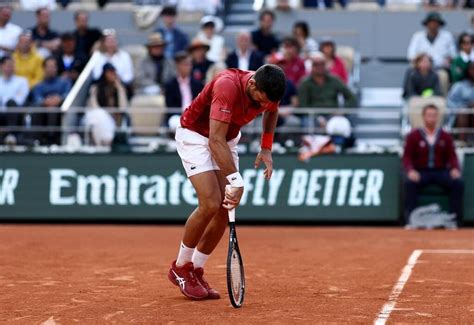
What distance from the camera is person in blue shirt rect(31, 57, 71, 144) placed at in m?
18.3

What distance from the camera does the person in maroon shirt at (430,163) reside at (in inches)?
657

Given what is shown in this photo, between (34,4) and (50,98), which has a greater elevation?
(34,4)

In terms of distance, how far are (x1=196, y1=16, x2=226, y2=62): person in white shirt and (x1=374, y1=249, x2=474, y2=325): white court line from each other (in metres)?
7.66

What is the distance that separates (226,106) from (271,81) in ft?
1.38

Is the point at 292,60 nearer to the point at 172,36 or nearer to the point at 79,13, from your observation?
the point at 172,36

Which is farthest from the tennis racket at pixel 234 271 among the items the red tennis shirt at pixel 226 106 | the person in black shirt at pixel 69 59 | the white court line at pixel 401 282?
the person in black shirt at pixel 69 59

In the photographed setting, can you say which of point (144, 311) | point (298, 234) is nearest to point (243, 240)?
point (298, 234)

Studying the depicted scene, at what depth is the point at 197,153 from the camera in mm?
9094

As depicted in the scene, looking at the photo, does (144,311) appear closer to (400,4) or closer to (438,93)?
(438,93)

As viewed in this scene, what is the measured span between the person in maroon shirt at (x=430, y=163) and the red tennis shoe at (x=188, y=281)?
313 inches

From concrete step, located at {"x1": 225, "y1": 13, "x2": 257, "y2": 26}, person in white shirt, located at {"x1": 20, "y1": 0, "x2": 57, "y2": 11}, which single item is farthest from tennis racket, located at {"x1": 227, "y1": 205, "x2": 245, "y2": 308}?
person in white shirt, located at {"x1": 20, "y1": 0, "x2": 57, "y2": 11}

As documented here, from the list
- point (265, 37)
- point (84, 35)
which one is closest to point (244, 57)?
point (265, 37)

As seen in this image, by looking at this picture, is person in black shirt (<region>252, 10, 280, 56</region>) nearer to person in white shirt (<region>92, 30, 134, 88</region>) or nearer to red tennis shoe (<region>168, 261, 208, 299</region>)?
person in white shirt (<region>92, 30, 134, 88</region>)

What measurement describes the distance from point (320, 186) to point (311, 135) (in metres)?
0.94
